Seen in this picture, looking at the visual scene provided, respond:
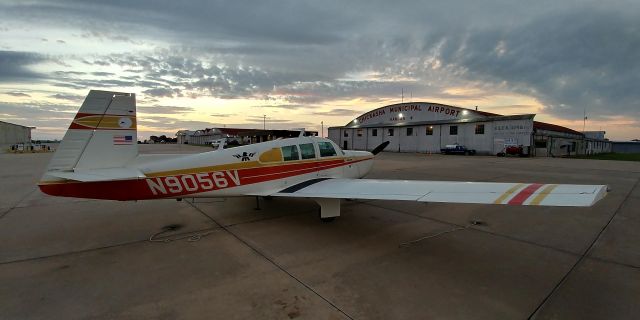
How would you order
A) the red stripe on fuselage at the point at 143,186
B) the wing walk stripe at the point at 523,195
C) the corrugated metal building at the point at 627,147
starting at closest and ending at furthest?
the wing walk stripe at the point at 523,195 → the red stripe on fuselage at the point at 143,186 → the corrugated metal building at the point at 627,147

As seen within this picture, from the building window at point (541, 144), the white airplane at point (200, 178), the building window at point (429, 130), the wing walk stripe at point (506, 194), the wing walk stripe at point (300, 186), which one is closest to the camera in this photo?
the wing walk stripe at point (506, 194)

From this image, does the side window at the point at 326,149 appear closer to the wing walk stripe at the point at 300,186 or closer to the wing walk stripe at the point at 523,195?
the wing walk stripe at the point at 300,186

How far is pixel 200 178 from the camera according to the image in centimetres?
542

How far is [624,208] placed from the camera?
778 cm

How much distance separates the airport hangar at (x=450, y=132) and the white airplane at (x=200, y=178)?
31365 millimetres

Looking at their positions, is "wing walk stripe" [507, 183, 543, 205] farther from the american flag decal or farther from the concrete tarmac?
the american flag decal

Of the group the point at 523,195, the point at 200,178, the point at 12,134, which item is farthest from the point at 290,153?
the point at 12,134

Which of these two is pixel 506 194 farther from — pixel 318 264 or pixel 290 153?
pixel 290 153

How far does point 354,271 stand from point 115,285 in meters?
3.17

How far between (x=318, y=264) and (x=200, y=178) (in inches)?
111

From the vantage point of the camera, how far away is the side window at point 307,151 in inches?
270

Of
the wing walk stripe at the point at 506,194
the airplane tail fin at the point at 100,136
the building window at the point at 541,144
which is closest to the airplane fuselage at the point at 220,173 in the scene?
the airplane tail fin at the point at 100,136

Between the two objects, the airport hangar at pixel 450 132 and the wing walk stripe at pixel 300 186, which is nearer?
the wing walk stripe at pixel 300 186

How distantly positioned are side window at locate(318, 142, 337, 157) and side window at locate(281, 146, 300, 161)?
0.80 metres
